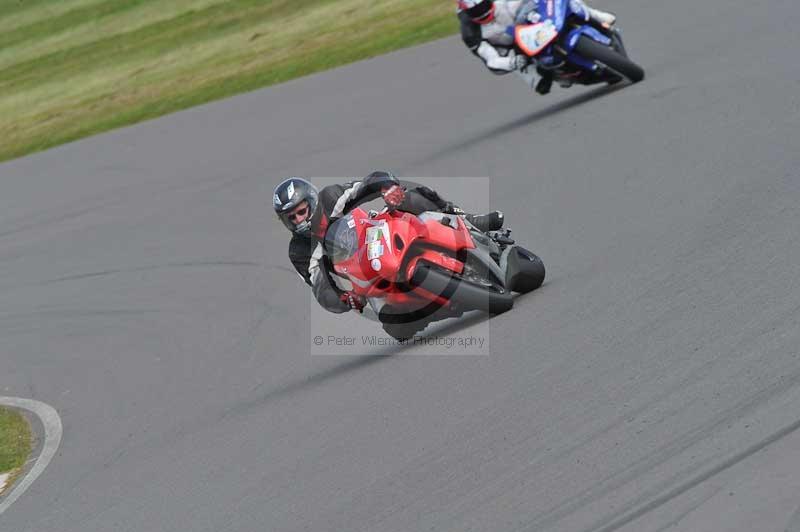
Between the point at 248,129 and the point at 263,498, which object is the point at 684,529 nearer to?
the point at 263,498

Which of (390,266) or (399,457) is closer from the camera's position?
(399,457)

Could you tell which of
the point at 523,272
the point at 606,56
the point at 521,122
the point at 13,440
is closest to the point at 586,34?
the point at 606,56

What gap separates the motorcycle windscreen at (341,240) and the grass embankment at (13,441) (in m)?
2.67

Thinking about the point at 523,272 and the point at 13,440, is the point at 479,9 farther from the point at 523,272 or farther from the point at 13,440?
the point at 13,440

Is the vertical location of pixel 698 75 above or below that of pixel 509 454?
below

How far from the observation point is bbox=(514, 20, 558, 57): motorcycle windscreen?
13.5 metres

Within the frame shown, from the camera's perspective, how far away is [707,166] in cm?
1013

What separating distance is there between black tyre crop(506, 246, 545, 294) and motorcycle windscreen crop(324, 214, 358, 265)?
1.07 meters

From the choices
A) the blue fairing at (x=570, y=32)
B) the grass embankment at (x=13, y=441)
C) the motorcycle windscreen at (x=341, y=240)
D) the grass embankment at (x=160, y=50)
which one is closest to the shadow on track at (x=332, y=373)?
the motorcycle windscreen at (x=341, y=240)

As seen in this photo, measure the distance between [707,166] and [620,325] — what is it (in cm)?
315

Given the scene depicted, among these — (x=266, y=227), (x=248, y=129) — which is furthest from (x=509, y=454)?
(x=248, y=129)

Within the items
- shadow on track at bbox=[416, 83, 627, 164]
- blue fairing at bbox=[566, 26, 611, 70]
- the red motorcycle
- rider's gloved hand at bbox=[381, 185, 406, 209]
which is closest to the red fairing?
the red motorcycle

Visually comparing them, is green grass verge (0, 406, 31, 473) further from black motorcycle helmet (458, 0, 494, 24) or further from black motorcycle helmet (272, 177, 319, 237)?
black motorcycle helmet (458, 0, 494, 24)

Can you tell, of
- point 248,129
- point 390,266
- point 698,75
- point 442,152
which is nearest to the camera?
point 390,266
